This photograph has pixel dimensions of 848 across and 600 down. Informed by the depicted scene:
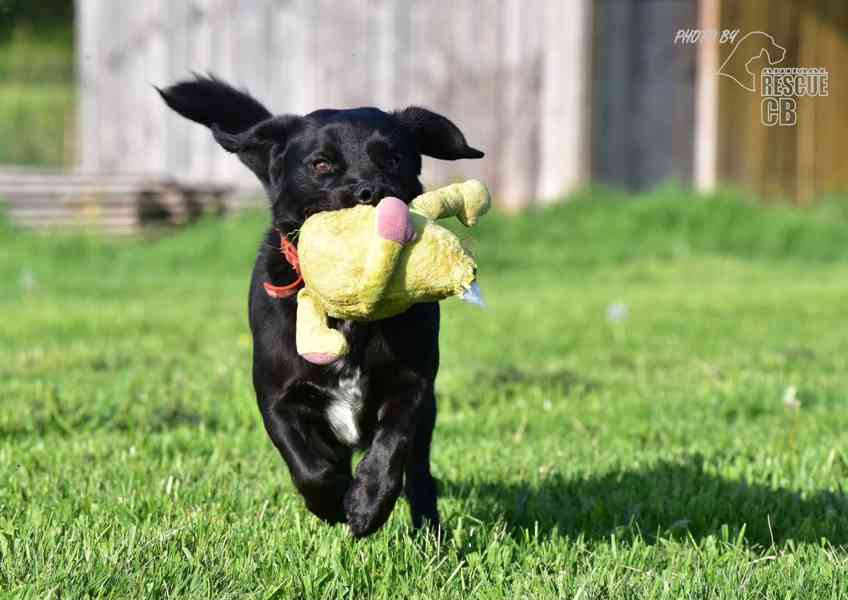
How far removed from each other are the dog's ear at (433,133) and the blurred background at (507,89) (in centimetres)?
843

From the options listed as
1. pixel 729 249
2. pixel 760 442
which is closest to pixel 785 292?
pixel 729 249

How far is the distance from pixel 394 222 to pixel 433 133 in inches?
39.8

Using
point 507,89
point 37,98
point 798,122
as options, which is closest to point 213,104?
point 507,89

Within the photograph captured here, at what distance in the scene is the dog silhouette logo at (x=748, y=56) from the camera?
497 inches

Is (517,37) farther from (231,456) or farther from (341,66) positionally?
(231,456)

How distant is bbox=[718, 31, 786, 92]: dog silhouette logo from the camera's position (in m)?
12.6

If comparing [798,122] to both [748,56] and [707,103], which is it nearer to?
[748,56]

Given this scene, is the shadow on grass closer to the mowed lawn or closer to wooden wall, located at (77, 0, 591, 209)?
the mowed lawn

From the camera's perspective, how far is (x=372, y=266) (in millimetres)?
2668

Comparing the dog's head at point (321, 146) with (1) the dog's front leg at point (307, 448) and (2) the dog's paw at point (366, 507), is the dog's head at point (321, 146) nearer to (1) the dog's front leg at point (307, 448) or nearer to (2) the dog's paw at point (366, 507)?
(1) the dog's front leg at point (307, 448)

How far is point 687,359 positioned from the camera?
6.33 meters

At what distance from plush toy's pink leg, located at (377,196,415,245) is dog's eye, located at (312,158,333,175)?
0.65 meters

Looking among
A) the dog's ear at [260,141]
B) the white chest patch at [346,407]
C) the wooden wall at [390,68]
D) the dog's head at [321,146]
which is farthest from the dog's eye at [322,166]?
the wooden wall at [390,68]

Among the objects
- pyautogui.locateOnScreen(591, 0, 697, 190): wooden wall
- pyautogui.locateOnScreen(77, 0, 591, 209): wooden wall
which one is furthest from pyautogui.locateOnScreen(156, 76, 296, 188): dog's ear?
pyautogui.locateOnScreen(591, 0, 697, 190): wooden wall
